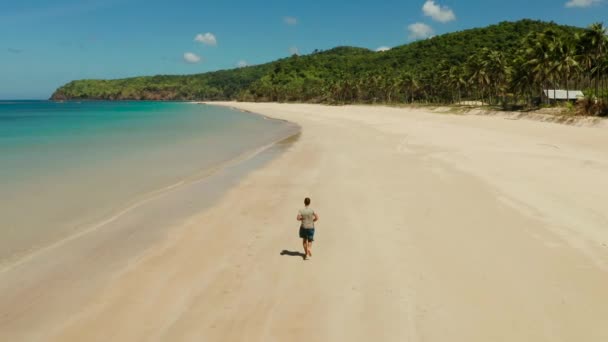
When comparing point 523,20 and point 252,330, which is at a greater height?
point 523,20

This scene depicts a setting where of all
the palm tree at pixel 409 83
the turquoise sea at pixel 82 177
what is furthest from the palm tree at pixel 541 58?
the palm tree at pixel 409 83

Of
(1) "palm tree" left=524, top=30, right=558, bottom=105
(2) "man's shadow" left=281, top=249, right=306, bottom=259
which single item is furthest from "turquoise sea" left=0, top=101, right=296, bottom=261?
(1) "palm tree" left=524, top=30, right=558, bottom=105

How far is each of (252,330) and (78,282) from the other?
4517 mm

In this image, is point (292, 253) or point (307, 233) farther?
point (292, 253)

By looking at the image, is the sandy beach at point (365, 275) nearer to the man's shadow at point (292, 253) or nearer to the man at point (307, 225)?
the man's shadow at point (292, 253)

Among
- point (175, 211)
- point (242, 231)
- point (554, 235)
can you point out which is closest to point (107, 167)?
point (175, 211)

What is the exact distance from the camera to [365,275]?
897 centimetres

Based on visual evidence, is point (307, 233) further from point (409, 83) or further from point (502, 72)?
point (409, 83)

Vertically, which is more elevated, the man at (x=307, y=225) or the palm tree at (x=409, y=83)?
the palm tree at (x=409, y=83)

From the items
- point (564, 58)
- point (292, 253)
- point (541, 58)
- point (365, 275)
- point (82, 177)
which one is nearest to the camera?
point (365, 275)

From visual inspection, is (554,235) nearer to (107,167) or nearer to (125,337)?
(125,337)

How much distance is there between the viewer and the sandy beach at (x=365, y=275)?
6973 millimetres

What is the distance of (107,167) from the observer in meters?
25.2

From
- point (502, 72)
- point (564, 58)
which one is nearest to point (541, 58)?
point (564, 58)
